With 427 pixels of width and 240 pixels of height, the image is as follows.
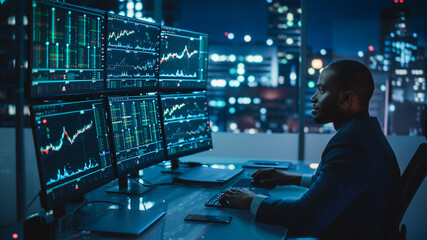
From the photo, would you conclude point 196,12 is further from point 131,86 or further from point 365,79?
point 365,79

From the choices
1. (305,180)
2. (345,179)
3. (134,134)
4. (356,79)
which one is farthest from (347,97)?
(134,134)

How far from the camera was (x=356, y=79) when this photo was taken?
1.53 metres

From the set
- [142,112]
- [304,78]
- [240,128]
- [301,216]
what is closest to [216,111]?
[240,128]

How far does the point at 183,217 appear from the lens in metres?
1.60

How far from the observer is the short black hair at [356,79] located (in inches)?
60.4

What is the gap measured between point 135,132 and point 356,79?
108 cm

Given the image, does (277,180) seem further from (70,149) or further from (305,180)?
(70,149)

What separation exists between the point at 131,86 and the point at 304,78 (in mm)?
2591

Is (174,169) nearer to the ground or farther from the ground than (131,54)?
nearer to the ground

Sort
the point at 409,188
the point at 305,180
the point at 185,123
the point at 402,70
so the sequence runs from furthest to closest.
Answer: the point at 402,70
the point at 185,123
the point at 305,180
the point at 409,188

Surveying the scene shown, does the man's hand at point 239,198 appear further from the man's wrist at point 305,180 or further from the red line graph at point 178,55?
the red line graph at point 178,55

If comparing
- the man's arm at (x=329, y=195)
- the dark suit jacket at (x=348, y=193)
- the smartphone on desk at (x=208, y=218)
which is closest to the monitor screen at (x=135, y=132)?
the smartphone on desk at (x=208, y=218)

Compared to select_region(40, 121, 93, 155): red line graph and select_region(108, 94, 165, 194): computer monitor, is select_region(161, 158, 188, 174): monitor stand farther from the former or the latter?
select_region(40, 121, 93, 155): red line graph

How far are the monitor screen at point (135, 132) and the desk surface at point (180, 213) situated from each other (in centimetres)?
16
